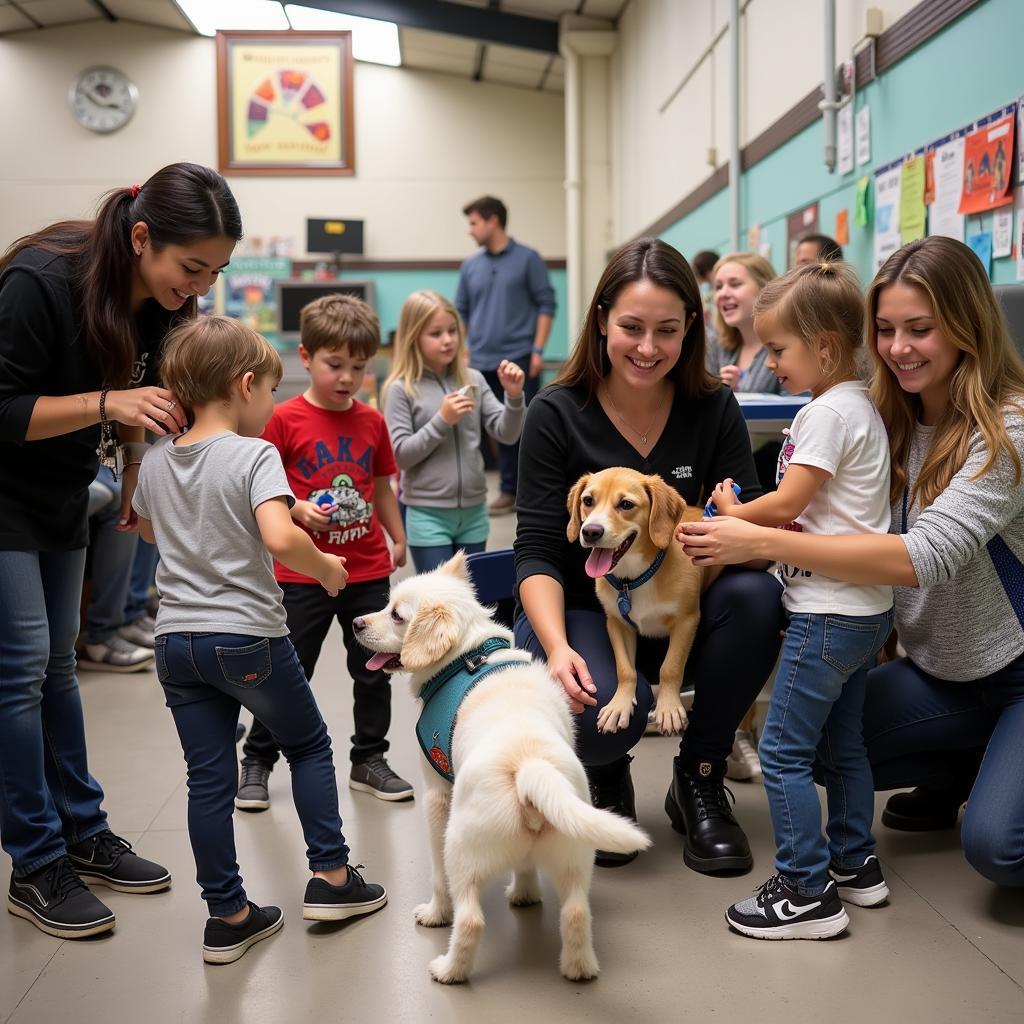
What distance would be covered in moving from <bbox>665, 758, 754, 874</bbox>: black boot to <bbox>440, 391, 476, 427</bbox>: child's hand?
4.18 feet

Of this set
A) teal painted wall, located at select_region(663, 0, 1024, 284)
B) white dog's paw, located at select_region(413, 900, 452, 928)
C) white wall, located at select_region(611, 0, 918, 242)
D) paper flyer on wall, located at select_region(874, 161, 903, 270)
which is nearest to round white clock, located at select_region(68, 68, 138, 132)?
white wall, located at select_region(611, 0, 918, 242)

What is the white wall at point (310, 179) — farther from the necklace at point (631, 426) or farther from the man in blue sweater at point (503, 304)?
the necklace at point (631, 426)

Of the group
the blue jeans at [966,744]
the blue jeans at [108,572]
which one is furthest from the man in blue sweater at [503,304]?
the blue jeans at [966,744]

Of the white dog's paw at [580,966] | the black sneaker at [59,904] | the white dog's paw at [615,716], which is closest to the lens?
the white dog's paw at [580,966]

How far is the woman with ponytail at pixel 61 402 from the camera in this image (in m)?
1.71

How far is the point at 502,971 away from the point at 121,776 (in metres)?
1.38

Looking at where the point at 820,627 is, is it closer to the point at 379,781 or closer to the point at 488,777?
the point at 488,777

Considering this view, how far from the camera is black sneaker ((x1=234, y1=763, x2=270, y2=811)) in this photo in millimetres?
2375

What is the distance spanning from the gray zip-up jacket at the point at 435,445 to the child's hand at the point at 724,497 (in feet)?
4.36

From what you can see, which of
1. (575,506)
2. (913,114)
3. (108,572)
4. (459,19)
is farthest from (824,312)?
(459,19)

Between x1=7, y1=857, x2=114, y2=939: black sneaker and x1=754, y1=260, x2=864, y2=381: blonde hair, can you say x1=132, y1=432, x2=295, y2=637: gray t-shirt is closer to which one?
x1=7, y1=857, x2=114, y2=939: black sneaker

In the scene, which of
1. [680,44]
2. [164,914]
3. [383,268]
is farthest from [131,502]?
[383,268]

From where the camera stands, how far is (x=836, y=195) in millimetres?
4141

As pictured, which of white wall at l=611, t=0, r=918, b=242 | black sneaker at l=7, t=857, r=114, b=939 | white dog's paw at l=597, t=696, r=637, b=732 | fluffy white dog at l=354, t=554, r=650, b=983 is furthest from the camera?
white wall at l=611, t=0, r=918, b=242
